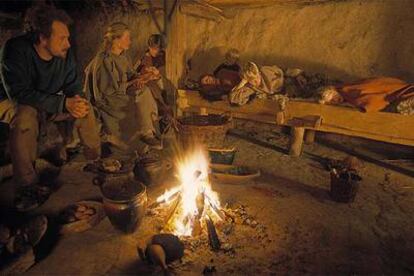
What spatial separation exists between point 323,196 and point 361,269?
1500 mm

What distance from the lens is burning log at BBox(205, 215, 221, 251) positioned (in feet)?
9.87

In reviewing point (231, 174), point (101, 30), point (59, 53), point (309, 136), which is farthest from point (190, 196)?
point (101, 30)

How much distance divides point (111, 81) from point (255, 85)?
265 centimetres

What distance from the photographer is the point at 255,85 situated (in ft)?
19.1

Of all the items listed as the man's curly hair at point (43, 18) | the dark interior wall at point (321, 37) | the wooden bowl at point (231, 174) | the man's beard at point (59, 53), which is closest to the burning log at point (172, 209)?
the wooden bowl at point (231, 174)

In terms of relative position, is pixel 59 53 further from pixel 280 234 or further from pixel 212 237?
pixel 280 234

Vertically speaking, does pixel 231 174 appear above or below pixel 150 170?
below

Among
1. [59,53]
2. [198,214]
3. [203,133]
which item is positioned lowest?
[198,214]

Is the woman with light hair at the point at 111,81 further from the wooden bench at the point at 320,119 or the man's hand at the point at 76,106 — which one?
the wooden bench at the point at 320,119

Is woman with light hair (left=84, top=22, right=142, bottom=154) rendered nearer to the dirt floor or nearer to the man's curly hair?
the dirt floor

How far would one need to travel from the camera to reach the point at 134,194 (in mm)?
3090

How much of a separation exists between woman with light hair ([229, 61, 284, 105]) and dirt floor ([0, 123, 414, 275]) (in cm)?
159

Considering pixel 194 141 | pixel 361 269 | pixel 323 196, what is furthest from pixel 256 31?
pixel 361 269

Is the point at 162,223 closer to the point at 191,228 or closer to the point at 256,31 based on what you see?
the point at 191,228
